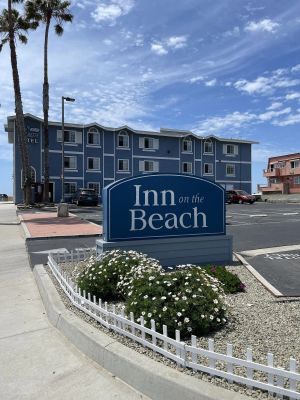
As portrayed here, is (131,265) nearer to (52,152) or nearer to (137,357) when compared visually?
(137,357)

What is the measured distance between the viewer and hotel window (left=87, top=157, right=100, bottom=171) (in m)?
50.6

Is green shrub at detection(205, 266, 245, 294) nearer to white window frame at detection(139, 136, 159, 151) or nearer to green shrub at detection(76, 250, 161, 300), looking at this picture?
green shrub at detection(76, 250, 161, 300)

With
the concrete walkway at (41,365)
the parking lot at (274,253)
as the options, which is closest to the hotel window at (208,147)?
the parking lot at (274,253)

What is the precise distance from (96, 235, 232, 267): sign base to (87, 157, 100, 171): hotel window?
42215 millimetres

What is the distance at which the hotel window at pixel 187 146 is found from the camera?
184 ft

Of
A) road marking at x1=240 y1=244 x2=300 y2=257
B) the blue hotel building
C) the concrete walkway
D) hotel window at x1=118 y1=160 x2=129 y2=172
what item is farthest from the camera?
hotel window at x1=118 y1=160 x2=129 y2=172

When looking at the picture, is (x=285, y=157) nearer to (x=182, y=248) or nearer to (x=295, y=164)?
(x=295, y=164)

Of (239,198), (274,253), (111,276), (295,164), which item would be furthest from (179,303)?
(295,164)

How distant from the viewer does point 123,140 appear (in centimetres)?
5253

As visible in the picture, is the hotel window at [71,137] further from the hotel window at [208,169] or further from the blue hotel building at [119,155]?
the hotel window at [208,169]

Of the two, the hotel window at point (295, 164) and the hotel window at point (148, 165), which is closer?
the hotel window at point (148, 165)

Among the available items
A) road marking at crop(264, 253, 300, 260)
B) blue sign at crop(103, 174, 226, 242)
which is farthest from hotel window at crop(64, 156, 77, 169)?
blue sign at crop(103, 174, 226, 242)

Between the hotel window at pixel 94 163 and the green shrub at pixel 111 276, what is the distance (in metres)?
44.3

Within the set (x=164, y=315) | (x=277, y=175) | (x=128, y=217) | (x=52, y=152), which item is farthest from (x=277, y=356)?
(x=277, y=175)
